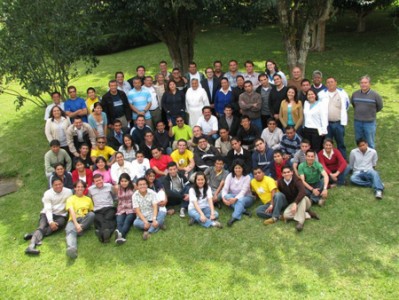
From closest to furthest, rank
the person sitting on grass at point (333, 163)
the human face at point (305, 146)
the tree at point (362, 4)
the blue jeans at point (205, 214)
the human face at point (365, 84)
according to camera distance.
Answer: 1. the blue jeans at point (205, 214)
2. the human face at point (305, 146)
3. the person sitting on grass at point (333, 163)
4. the human face at point (365, 84)
5. the tree at point (362, 4)

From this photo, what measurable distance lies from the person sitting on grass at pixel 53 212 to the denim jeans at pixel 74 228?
1.09ft

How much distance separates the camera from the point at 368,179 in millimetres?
7793

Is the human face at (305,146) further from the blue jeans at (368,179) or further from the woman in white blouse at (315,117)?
the blue jeans at (368,179)

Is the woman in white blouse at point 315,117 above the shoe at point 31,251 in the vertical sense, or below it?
above

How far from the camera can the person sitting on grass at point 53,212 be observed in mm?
7254

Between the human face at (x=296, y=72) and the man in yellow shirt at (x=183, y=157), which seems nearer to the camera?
the man in yellow shirt at (x=183, y=157)

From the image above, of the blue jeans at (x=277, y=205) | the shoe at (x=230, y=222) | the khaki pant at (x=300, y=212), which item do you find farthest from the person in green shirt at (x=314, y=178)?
the shoe at (x=230, y=222)

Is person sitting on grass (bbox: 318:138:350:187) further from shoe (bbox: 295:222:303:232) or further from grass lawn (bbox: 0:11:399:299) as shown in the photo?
shoe (bbox: 295:222:303:232)

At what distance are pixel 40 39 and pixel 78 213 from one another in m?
4.67

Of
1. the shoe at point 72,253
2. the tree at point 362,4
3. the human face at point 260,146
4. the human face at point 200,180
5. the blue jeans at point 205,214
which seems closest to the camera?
the shoe at point 72,253

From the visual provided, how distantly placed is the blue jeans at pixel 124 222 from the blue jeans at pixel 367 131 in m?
5.13

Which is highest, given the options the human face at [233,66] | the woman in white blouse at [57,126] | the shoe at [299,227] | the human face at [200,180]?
the human face at [233,66]

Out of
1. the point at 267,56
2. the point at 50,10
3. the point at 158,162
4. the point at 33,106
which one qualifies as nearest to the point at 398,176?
the point at 158,162

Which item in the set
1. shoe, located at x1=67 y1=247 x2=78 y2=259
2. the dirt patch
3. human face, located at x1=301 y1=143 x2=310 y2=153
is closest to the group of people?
shoe, located at x1=67 y1=247 x2=78 y2=259
